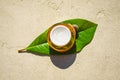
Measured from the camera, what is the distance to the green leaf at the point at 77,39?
0.96m

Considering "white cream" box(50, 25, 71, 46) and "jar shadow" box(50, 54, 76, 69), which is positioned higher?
"white cream" box(50, 25, 71, 46)

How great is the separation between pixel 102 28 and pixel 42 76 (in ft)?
1.03

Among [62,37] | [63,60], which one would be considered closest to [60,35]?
[62,37]

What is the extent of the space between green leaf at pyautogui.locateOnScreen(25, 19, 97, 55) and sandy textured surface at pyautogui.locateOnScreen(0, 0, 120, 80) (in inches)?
1.0

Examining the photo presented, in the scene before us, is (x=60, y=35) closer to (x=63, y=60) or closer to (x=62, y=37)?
(x=62, y=37)

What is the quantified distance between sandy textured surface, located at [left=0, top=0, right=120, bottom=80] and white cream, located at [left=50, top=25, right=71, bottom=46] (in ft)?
0.29

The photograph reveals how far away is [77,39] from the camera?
959 mm

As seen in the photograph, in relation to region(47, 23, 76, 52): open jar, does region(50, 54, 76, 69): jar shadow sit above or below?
below

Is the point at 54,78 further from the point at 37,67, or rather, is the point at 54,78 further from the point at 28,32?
the point at 28,32

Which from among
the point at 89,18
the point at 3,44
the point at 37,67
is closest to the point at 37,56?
the point at 37,67

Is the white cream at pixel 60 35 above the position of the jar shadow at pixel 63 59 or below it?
above

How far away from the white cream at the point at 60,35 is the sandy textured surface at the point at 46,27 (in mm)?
87

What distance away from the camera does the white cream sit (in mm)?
921

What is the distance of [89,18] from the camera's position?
3.29 feet
